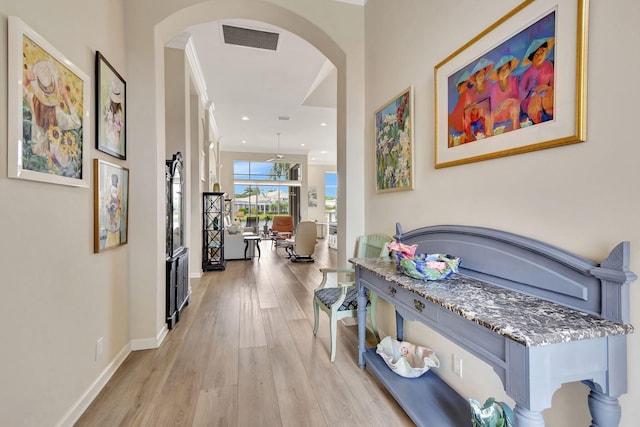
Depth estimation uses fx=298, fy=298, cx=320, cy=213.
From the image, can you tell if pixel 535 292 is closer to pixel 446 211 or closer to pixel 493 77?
pixel 446 211

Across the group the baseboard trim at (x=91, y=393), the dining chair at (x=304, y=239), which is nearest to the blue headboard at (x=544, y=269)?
the baseboard trim at (x=91, y=393)

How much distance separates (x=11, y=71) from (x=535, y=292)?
243 centimetres

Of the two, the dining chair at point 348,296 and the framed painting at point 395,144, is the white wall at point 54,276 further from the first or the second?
the framed painting at point 395,144

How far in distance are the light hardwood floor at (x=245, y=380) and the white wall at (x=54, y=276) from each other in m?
0.28

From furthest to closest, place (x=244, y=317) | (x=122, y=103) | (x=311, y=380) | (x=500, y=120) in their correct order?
1. (x=244, y=317)
2. (x=122, y=103)
3. (x=311, y=380)
4. (x=500, y=120)

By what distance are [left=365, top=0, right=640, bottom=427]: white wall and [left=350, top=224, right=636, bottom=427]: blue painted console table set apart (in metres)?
0.08

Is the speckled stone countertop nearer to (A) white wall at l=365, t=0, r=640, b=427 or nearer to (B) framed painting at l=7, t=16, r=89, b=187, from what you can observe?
(A) white wall at l=365, t=0, r=640, b=427

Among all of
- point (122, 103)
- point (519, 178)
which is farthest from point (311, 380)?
point (122, 103)

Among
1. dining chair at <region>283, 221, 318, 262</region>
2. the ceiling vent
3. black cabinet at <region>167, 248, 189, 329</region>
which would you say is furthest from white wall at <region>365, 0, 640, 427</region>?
dining chair at <region>283, 221, 318, 262</region>

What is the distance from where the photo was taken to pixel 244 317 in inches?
133

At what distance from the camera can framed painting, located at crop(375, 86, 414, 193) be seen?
229 cm

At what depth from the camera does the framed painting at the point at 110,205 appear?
1.99m

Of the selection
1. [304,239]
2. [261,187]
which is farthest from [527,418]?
[261,187]

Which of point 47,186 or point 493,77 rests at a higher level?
point 493,77
